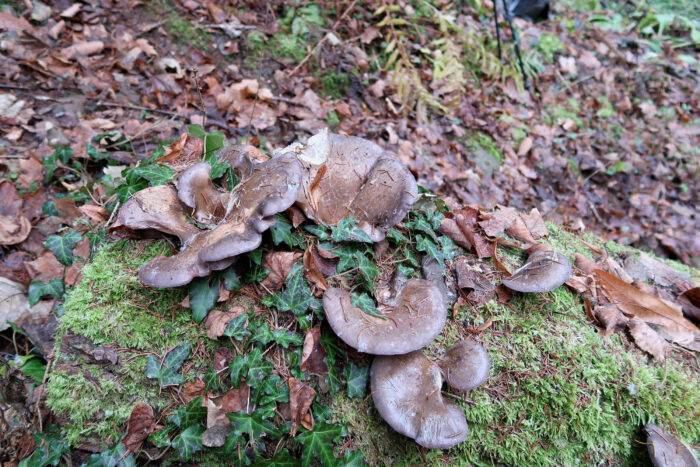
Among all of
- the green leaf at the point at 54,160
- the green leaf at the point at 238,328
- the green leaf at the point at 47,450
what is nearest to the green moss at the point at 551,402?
the green leaf at the point at 238,328

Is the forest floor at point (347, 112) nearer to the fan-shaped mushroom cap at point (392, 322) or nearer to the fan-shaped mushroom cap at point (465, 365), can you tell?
the fan-shaped mushroom cap at point (465, 365)

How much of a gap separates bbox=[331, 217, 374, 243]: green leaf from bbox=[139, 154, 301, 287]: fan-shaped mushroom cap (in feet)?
1.50

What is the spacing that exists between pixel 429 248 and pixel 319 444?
167 cm

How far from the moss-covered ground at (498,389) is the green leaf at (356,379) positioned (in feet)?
0.30

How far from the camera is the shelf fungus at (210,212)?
7.99ft

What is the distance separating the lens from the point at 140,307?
2701 millimetres

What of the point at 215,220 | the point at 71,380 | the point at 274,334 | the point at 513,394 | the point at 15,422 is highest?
the point at 215,220

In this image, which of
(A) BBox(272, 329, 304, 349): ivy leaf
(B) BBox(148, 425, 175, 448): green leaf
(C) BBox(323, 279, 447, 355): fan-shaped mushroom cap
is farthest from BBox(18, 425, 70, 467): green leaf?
(C) BBox(323, 279, 447, 355): fan-shaped mushroom cap

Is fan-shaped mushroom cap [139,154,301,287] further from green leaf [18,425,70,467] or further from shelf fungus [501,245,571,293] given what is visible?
shelf fungus [501,245,571,293]

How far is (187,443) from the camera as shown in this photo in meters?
2.37

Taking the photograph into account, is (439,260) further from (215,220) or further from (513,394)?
(215,220)

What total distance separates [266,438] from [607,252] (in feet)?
12.8

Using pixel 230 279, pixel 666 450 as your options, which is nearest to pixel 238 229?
pixel 230 279

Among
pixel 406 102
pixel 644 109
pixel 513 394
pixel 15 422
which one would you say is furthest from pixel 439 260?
pixel 644 109
